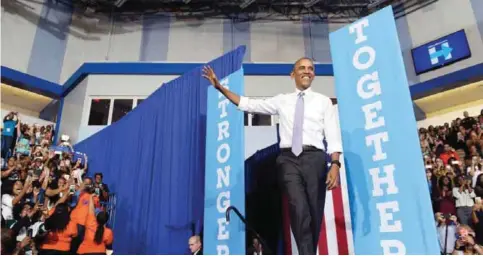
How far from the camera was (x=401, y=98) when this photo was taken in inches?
83.6

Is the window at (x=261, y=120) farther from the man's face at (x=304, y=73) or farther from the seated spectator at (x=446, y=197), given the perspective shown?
the man's face at (x=304, y=73)

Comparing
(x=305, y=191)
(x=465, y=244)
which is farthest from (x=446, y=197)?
(x=305, y=191)

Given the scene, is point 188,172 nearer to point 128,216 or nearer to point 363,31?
point 128,216

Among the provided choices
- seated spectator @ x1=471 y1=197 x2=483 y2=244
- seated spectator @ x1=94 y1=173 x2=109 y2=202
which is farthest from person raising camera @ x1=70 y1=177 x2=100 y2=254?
seated spectator @ x1=471 y1=197 x2=483 y2=244

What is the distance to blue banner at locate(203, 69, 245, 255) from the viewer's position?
311 centimetres

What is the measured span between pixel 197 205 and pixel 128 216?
1.70 meters

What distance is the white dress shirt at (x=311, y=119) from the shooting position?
7.00 ft

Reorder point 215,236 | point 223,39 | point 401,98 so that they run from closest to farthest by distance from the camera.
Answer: point 401,98 < point 215,236 < point 223,39

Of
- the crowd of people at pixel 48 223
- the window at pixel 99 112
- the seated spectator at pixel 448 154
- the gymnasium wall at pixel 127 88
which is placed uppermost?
the gymnasium wall at pixel 127 88

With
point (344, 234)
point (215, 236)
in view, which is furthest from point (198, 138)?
point (344, 234)

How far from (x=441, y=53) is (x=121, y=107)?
825 cm

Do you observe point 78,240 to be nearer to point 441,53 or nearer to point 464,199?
point 464,199

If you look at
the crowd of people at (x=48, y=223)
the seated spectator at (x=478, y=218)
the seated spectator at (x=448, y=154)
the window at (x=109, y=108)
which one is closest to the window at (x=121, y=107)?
the window at (x=109, y=108)

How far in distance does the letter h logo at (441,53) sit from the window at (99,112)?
8.39 m
